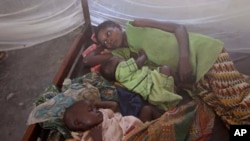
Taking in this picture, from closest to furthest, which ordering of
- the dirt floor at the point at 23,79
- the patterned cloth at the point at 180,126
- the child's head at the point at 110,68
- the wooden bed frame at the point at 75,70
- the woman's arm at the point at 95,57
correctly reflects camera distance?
the patterned cloth at the point at 180,126 → the wooden bed frame at the point at 75,70 → the child's head at the point at 110,68 → the woman's arm at the point at 95,57 → the dirt floor at the point at 23,79

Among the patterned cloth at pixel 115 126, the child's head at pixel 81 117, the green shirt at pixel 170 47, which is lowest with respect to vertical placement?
the patterned cloth at pixel 115 126

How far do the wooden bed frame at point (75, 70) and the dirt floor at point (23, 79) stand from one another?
52cm

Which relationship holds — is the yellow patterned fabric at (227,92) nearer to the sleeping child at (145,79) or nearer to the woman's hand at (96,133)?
the sleeping child at (145,79)

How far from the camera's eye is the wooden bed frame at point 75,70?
128 centimetres

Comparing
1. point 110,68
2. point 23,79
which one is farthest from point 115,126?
point 23,79

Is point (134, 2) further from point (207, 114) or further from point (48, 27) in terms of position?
point (207, 114)

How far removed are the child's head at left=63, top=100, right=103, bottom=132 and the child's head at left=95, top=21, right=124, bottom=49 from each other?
44 cm

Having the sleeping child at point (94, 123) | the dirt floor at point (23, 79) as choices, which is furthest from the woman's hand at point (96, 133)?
the dirt floor at point (23, 79)

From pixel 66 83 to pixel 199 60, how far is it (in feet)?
2.31

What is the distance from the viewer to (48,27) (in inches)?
71.1

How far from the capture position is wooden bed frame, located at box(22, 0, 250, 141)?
128 centimetres

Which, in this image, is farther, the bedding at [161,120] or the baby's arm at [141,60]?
the baby's arm at [141,60]

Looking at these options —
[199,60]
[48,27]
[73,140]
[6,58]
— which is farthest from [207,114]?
[6,58]

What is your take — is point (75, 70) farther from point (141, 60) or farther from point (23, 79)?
point (23, 79)
